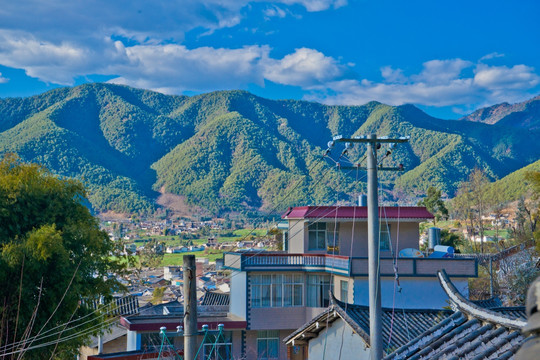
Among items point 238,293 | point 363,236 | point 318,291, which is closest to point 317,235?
point 363,236

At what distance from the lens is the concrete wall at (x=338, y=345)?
746 inches

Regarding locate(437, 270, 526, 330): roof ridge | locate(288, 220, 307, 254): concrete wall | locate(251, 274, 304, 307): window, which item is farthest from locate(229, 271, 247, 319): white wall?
locate(437, 270, 526, 330): roof ridge

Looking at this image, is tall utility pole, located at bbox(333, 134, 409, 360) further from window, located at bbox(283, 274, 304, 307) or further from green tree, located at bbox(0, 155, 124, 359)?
window, located at bbox(283, 274, 304, 307)

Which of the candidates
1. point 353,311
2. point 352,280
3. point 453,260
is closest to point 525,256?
point 453,260

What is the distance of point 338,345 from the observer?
772 inches

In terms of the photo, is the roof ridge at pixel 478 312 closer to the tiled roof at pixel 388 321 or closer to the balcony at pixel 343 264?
the tiled roof at pixel 388 321

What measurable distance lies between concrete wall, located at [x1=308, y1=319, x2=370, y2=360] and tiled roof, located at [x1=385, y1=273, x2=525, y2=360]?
32.3ft

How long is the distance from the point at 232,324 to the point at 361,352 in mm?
13033

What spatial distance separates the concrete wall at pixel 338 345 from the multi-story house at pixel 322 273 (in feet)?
27.7

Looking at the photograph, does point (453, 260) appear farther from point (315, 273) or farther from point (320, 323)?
point (320, 323)

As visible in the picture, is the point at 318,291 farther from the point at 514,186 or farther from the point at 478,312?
the point at 514,186

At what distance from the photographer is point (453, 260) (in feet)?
93.6

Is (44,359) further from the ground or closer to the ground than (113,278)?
closer to the ground

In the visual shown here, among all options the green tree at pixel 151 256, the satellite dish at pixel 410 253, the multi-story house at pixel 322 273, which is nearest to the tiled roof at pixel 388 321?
the multi-story house at pixel 322 273
